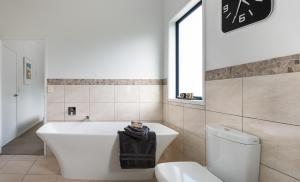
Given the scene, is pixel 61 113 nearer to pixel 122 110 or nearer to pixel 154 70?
pixel 122 110

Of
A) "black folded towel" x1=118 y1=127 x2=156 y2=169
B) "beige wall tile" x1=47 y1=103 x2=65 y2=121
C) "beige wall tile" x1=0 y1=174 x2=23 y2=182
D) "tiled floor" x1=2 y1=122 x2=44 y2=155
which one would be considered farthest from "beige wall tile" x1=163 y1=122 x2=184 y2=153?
"tiled floor" x1=2 y1=122 x2=44 y2=155

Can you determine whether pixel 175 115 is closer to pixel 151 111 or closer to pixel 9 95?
pixel 151 111

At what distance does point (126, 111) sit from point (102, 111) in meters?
0.39

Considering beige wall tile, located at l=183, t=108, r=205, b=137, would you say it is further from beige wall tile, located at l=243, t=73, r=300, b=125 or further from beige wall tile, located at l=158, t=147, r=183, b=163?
beige wall tile, located at l=243, t=73, r=300, b=125

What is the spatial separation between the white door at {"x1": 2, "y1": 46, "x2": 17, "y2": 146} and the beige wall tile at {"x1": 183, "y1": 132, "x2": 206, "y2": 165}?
3.42 m

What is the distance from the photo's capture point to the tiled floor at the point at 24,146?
3687 millimetres

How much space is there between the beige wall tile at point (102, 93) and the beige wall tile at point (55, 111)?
50cm

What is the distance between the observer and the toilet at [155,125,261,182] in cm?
140

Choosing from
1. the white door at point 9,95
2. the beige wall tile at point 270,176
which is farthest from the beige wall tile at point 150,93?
the white door at point 9,95

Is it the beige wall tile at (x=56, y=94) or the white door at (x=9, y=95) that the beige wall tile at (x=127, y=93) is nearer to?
the beige wall tile at (x=56, y=94)

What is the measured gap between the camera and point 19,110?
Answer: 502 centimetres

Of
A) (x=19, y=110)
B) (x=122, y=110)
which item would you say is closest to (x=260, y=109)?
(x=122, y=110)

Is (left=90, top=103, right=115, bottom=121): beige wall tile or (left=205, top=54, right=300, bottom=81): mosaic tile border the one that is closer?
(left=205, top=54, right=300, bottom=81): mosaic tile border

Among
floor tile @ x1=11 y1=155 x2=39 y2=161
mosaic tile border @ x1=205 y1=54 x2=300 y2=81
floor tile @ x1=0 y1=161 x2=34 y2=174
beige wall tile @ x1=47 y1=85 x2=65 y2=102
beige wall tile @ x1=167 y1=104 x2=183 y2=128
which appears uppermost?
mosaic tile border @ x1=205 y1=54 x2=300 y2=81
